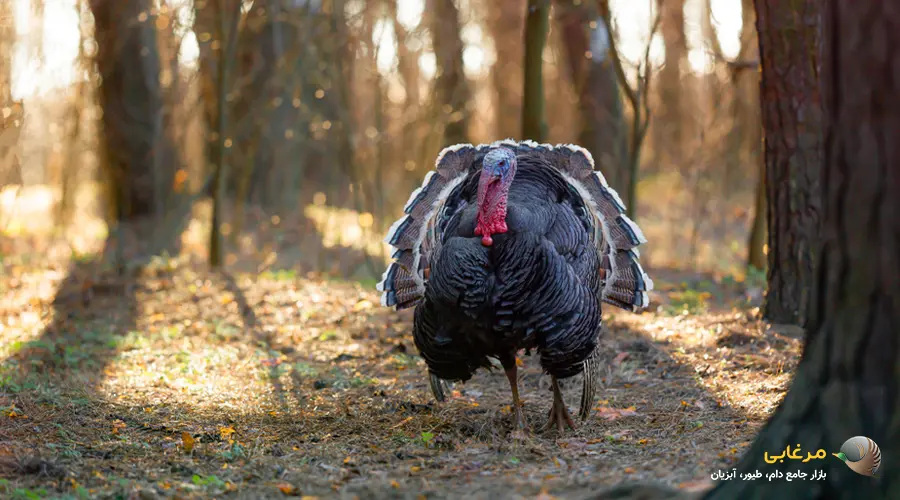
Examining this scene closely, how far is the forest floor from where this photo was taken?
434 cm

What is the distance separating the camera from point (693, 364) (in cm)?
677

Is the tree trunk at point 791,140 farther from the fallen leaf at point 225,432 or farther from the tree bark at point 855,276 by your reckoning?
the fallen leaf at point 225,432

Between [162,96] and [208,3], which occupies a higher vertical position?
[208,3]

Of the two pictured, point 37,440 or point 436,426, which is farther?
point 436,426

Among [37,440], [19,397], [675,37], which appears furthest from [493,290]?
[675,37]

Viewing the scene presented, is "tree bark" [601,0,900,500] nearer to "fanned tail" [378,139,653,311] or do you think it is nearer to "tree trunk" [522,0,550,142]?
"fanned tail" [378,139,653,311]

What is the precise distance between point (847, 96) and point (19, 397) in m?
5.08

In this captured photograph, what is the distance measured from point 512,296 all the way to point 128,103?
11.0 m

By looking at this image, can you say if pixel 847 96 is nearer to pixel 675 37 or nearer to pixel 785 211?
pixel 785 211

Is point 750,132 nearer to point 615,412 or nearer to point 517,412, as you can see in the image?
point 615,412

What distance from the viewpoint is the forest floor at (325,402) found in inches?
171

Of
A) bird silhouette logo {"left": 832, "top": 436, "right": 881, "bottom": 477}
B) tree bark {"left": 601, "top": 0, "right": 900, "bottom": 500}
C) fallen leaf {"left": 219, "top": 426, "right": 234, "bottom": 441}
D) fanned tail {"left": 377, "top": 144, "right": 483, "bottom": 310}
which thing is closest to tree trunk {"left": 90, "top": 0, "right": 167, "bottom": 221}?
fanned tail {"left": 377, "top": 144, "right": 483, "bottom": 310}

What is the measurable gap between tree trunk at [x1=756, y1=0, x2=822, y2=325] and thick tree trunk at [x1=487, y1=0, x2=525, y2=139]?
14288mm

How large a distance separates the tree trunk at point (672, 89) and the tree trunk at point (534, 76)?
1246 centimetres
